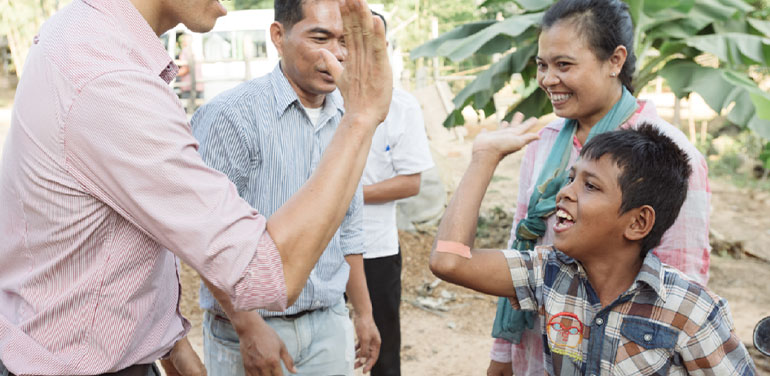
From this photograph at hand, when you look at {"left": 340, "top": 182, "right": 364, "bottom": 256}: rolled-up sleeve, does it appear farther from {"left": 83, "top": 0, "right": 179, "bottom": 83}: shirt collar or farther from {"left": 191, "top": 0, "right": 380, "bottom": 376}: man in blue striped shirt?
{"left": 83, "top": 0, "right": 179, "bottom": 83}: shirt collar

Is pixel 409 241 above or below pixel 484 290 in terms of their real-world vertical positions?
below

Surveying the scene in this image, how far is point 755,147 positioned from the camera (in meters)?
10.9

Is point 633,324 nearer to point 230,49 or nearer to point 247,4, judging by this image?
point 230,49

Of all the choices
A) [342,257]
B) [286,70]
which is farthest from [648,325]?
[286,70]

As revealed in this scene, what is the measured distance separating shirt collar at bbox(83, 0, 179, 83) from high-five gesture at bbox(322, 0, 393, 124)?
0.36m

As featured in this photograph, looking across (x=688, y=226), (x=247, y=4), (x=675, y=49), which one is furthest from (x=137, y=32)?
(x=247, y=4)

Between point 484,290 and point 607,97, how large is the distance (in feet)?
2.75

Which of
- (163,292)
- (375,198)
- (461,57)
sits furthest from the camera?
(461,57)

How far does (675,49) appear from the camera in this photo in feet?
18.6

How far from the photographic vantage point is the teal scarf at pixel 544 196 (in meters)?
2.28

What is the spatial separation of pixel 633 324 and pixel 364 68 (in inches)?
41.3

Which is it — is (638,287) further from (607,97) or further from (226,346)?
(226,346)

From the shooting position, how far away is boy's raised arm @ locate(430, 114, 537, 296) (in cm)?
206

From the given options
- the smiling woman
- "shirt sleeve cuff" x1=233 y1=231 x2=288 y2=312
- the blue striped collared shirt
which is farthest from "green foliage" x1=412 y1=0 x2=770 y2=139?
"shirt sleeve cuff" x1=233 y1=231 x2=288 y2=312
